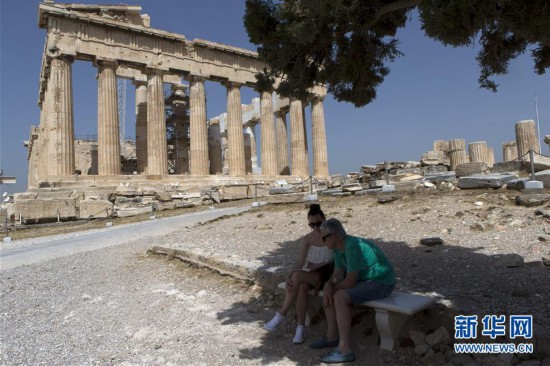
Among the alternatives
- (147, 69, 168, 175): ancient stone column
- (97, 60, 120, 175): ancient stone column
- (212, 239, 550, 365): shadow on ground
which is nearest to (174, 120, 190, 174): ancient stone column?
(147, 69, 168, 175): ancient stone column

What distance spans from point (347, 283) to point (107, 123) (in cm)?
2029

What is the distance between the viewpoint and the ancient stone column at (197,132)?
24125mm

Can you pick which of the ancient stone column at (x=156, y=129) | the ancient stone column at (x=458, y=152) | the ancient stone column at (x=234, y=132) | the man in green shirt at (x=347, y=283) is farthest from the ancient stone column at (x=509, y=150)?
the man in green shirt at (x=347, y=283)

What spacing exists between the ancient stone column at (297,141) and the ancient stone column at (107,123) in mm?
12924

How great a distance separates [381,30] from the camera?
4.71 meters

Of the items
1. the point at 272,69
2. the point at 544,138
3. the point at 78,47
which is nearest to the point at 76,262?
the point at 272,69

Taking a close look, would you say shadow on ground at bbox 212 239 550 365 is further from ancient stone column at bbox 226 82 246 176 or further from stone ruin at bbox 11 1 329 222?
ancient stone column at bbox 226 82 246 176

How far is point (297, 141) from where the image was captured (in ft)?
97.2

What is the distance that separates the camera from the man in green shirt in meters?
3.41

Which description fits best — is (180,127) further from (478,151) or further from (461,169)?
(461,169)

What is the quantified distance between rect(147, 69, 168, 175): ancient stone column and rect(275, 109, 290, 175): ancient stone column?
1127 centimetres

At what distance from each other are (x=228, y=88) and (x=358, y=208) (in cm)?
1817

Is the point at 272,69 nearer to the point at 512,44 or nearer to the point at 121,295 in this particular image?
the point at 512,44

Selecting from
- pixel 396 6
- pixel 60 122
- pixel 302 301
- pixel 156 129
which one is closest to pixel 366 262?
pixel 302 301
